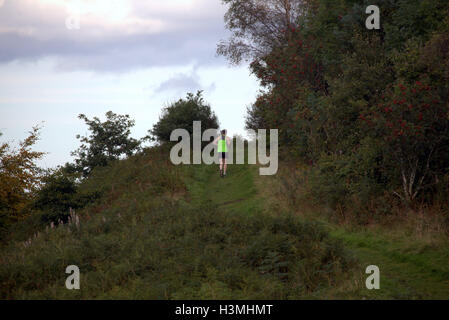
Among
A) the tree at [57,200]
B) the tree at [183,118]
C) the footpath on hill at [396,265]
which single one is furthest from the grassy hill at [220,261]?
the tree at [183,118]

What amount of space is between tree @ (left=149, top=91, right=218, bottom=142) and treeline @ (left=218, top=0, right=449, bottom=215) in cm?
991

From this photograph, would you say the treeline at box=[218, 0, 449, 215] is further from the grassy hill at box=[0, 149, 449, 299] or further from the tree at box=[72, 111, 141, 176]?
the tree at box=[72, 111, 141, 176]

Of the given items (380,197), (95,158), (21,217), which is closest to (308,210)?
(380,197)

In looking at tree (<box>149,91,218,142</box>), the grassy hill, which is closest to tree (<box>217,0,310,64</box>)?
tree (<box>149,91,218,142</box>)

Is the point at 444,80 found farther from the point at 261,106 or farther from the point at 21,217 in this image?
the point at 21,217

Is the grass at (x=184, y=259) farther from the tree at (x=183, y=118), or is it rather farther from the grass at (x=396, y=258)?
the tree at (x=183, y=118)

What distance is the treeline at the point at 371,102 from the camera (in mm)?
13133

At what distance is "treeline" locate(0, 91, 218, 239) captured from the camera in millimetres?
20406

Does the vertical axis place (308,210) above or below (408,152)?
below

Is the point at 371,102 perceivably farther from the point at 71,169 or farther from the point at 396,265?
the point at 71,169

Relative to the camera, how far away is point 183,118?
106 ft

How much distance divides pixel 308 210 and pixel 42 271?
9412mm

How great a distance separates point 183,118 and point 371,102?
18.8 m

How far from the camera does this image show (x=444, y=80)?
13.2 meters
